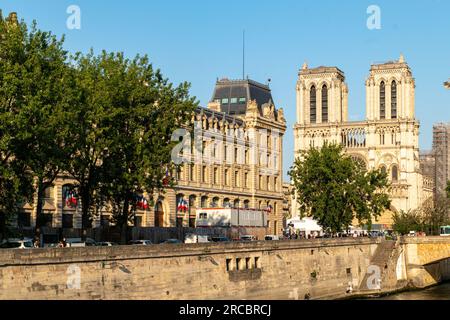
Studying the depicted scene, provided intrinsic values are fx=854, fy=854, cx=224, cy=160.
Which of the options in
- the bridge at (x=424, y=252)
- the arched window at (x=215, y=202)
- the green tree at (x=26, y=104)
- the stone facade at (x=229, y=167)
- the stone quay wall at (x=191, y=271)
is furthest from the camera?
the arched window at (x=215, y=202)

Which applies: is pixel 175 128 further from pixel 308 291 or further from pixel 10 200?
pixel 308 291

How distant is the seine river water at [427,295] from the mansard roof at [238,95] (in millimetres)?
43137

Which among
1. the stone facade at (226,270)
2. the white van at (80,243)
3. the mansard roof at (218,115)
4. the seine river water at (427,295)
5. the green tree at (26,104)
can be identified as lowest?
the seine river water at (427,295)

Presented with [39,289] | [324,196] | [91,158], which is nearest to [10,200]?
[91,158]

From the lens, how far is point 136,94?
6744cm

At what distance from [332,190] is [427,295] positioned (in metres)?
20.8

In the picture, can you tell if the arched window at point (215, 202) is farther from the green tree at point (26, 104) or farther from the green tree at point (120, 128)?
the green tree at point (26, 104)

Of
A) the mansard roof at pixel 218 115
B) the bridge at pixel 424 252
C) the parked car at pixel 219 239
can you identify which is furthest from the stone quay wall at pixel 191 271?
the mansard roof at pixel 218 115

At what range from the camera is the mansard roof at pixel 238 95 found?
415ft

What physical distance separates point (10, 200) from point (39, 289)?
13802 millimetres

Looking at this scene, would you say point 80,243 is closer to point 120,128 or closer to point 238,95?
point 120,128

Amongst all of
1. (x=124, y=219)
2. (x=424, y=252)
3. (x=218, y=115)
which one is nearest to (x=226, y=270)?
(x=124, y=219)

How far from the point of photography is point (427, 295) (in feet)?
281

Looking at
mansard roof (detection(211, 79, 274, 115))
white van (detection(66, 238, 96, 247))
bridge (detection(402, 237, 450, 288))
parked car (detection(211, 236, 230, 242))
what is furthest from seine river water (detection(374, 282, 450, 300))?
mansard roof (detection(211, 79, 274, 115))
